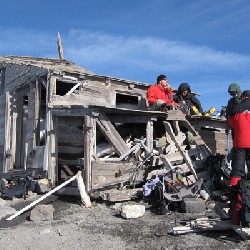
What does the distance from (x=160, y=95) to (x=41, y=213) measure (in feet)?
18.3

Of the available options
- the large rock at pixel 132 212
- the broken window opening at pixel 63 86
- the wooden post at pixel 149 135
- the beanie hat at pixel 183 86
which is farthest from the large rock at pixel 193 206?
the broken window opening at pixel 63 86

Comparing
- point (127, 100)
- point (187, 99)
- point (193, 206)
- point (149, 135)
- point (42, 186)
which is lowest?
point (193, 206)

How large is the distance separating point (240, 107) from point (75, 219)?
4.13 m

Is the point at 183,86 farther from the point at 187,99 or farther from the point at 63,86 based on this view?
the point at 63,86

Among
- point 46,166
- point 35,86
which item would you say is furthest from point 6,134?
point 46,166

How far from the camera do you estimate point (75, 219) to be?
789 centimetres

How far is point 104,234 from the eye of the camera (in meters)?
6.62

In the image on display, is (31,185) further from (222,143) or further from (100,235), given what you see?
(222,143)

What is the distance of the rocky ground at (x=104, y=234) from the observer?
229 inches

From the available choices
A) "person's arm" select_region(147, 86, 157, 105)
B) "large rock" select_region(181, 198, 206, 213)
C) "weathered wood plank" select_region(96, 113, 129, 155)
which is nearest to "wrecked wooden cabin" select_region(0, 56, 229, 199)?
"weathered wood plank" select_region(96, 113, 129, 155)

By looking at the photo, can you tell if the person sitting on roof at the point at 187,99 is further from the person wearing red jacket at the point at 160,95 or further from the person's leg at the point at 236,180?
the person's leg at the point at 236,180

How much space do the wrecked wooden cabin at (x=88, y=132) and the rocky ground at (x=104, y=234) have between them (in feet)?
5.50

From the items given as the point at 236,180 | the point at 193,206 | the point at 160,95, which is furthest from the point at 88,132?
Result: the point at 236,180

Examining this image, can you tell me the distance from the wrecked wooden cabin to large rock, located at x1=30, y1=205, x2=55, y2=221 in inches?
61.4
